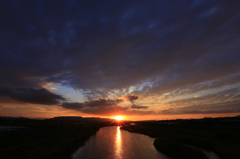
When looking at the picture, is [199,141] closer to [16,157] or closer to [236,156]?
[236,156]

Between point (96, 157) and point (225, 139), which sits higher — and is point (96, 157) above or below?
below

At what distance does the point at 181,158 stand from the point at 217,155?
9.19 m

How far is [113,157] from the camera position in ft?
115

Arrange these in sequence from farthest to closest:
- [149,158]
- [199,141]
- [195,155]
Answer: [199,141] → [149,158] → [195,155]

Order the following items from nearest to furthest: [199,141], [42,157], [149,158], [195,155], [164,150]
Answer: [42,157]
[195,155]
[149,158]
[164,150]
[199,141]

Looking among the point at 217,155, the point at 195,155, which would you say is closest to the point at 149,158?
the point at 195,155

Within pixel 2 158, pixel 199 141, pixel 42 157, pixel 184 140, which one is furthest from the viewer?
pixel 184 140

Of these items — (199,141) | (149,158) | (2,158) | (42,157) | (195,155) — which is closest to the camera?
(2,158)

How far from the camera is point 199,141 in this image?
145 feet

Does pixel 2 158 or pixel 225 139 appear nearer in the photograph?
pixel 2 158

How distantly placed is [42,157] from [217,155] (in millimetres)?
36772

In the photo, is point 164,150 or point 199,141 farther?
point 199,141

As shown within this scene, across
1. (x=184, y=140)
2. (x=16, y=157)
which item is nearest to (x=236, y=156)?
(x=184, y=140)

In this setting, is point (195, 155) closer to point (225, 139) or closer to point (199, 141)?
point (199, 141)
